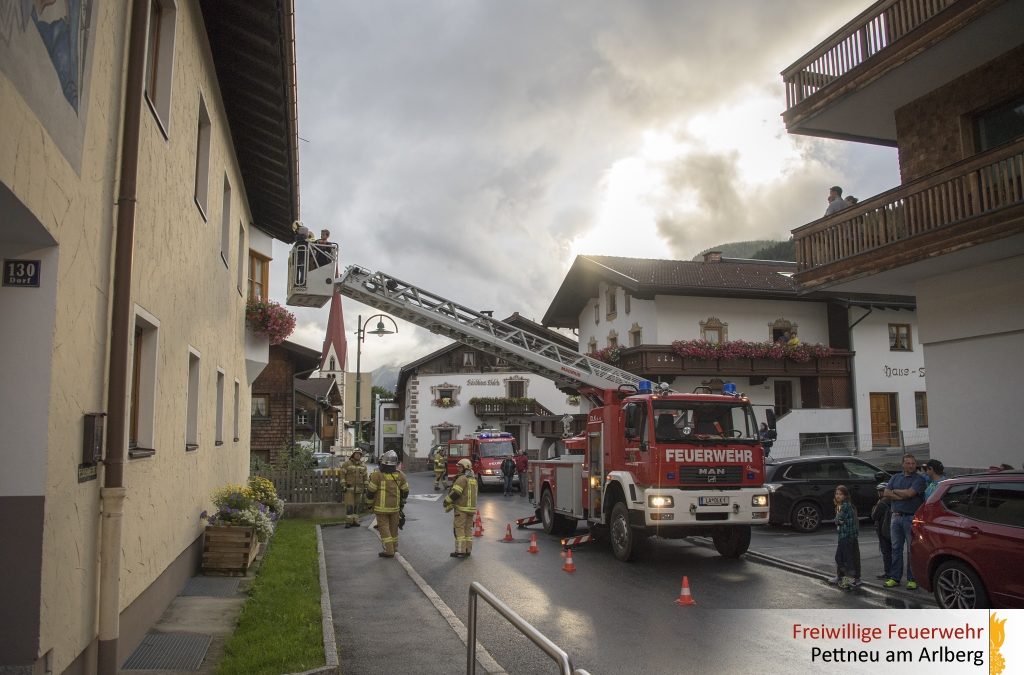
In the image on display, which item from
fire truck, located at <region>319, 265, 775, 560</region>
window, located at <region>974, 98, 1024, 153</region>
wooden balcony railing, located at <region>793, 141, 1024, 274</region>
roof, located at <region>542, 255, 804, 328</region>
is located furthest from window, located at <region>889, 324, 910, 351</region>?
fire truck, located at <region>319, 265, 775, 560</region>

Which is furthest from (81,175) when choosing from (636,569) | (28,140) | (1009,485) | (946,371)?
(946,371)

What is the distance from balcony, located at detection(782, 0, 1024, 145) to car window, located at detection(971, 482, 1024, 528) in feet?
22.5

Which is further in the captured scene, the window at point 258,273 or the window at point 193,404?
the window at point 258,273

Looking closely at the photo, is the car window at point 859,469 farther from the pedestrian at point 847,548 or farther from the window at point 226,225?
the window at point 226,225

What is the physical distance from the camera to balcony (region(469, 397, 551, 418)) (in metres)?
49.4

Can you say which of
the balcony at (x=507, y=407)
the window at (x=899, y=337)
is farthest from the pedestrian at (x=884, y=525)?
the balcony at (x=507, y=407)

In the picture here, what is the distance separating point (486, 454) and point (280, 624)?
23.6m

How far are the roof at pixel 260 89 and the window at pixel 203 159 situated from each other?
0.87 meters

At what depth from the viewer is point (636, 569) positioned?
37.9 ft

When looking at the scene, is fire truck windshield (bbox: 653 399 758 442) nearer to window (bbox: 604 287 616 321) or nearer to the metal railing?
the metal railing

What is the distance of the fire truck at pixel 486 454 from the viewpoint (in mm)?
30156

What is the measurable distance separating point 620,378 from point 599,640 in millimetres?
13302

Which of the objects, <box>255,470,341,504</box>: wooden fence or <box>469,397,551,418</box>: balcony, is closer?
<box>255,470,341,504</box>: wooden fence

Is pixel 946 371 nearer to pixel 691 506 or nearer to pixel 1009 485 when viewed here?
pixel 691 506
